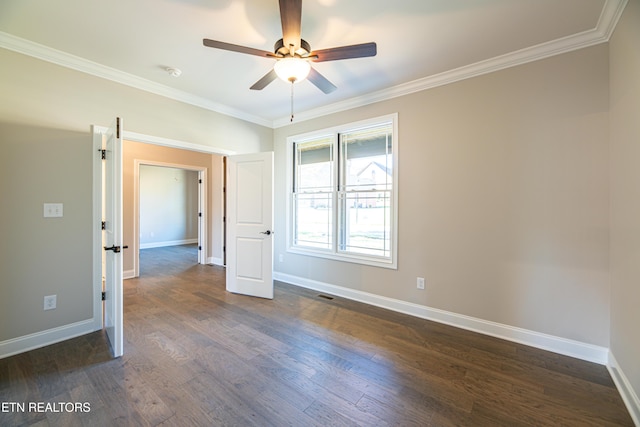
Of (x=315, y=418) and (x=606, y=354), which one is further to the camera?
(x=606, y=354)

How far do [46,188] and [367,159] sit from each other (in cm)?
347

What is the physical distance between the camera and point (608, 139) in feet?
6.88

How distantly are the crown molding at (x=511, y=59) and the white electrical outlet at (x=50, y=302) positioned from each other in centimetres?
383

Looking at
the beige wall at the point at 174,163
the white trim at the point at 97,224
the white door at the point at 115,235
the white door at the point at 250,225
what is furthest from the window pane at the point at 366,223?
the beige wall at the point at 174,163

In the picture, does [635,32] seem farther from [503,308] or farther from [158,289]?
[158,289]

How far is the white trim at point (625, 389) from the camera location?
1.59m

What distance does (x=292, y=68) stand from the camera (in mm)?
1932

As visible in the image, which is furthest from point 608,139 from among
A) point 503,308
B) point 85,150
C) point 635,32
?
point 85,150

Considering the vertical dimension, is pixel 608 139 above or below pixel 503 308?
above

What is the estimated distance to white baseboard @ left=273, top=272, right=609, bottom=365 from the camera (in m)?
2.19

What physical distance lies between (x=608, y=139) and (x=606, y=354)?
5.81 ft

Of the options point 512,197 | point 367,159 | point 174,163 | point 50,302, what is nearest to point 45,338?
point 50,302

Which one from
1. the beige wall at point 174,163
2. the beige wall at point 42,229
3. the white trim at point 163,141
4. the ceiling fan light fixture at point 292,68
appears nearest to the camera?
the ceiling fan light fixture at point 292,68

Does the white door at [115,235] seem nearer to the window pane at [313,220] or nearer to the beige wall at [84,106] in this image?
the beige wall at [84,106]
